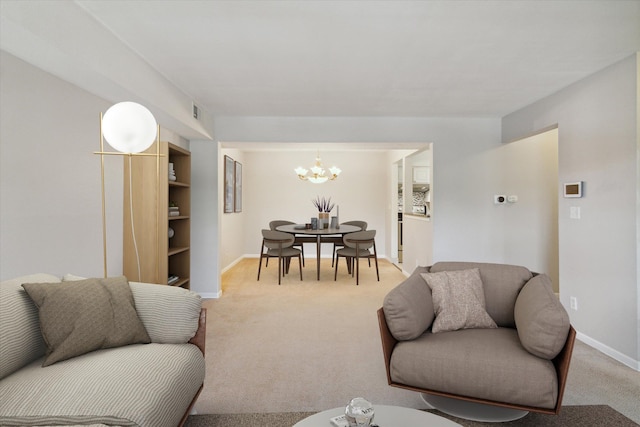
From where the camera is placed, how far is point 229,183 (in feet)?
22.6

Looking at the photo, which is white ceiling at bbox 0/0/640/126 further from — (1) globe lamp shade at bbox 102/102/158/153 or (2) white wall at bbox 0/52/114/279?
(1) globe lamp shade at bbox 102/102/158/153

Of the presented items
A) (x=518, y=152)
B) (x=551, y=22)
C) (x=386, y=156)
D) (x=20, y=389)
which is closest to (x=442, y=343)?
(x=20, y=389)

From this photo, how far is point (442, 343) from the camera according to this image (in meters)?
2.04

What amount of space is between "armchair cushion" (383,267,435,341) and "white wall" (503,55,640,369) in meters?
1.78

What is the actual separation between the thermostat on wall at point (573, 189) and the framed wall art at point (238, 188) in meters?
5.49

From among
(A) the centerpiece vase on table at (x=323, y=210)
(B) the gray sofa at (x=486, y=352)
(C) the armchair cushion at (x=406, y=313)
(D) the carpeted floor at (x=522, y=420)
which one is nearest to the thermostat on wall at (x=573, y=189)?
(B) the gray sofa at (x=486, y=352)

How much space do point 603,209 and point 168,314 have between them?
328cm

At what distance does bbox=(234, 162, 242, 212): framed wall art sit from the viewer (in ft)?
24.7

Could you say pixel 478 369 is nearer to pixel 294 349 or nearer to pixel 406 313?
pixel 406 313

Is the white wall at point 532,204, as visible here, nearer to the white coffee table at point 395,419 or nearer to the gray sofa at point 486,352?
the gray sofa at point 486,352

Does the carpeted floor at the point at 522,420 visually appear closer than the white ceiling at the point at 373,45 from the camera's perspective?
Yes

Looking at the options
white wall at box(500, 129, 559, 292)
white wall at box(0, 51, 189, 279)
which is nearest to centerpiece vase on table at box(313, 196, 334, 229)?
white wall at box(500, 129, 559, 292)

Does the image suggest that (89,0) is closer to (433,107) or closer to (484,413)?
(484,413)

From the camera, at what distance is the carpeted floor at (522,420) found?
6.60 feet
